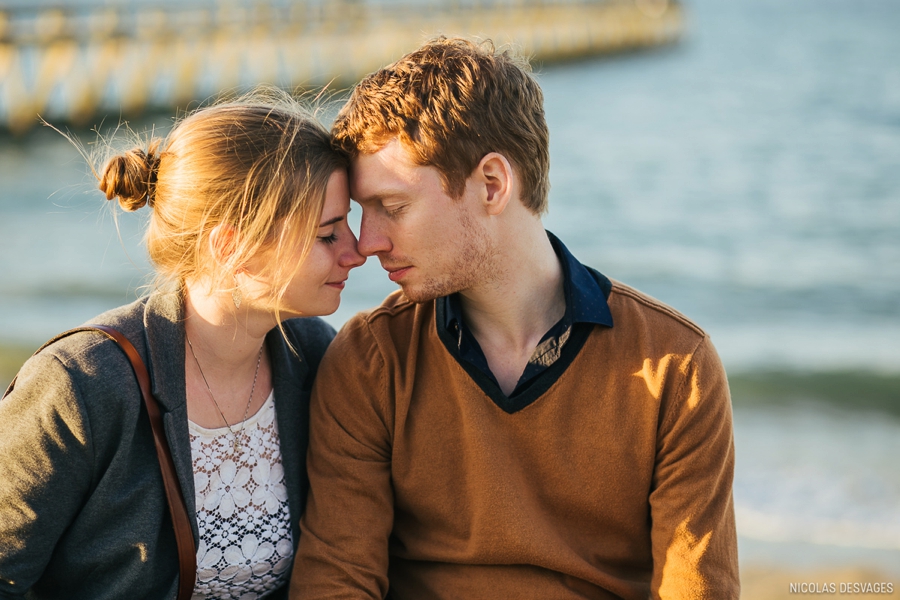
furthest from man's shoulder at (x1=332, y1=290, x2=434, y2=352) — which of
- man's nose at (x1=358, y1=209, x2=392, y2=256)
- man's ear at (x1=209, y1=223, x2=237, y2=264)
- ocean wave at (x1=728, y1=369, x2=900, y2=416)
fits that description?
ocean wave at (x1=728, y1=369, x2=900, y2=416)

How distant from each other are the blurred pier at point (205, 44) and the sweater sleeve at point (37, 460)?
12.4 metres

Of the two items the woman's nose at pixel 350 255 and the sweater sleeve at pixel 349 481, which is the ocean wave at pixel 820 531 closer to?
the sweater sleeve at pixel 349 481

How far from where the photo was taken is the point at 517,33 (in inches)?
1260

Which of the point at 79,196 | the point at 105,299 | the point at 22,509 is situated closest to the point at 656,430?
the point at 22,509

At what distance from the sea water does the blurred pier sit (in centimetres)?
153

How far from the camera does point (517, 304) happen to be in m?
2.69

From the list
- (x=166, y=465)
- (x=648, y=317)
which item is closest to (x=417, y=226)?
(x=648, y=317)

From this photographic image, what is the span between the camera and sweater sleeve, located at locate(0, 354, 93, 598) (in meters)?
2.24

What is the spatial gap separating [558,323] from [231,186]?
996mm

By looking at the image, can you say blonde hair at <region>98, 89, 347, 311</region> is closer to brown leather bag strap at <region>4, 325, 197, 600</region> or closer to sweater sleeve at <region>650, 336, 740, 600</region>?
brown leather bag strap at <region>4, 325, 197, 600</region>

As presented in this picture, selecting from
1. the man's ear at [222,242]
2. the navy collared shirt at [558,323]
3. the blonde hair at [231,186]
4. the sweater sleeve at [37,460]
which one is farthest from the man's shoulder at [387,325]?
the sweater sleeve at [37,460]

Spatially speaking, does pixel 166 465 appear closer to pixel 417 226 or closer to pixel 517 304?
pixel 417 226

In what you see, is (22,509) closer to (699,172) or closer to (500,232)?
(500,232)

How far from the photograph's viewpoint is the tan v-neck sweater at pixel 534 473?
244 cm
